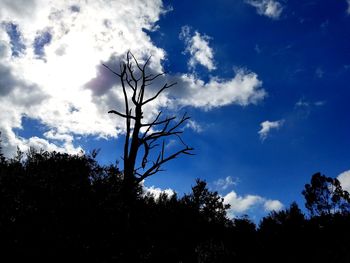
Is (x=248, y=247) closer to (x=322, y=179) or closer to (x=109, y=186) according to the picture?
(x=109, y=186)

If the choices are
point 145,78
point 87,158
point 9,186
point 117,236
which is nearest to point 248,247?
point 87,158

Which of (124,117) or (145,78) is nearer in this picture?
(124,117)

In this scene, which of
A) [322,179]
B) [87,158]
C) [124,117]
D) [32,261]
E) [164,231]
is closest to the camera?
[32,261]

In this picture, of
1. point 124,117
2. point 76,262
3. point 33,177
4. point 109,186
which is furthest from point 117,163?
point 76,262

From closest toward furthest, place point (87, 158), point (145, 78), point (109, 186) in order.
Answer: point (109, 186) < point (145, 78) < point (87, 158)

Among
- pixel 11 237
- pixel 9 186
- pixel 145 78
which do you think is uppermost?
pixel 145 78

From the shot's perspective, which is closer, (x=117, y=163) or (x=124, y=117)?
(x=124, y=117)

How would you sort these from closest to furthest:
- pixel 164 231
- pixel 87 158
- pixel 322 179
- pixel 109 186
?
1. pixel 109 186
2. pixel 87 158
3. pixel 164 231
4. pixel 322 179

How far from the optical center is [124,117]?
14.9 m

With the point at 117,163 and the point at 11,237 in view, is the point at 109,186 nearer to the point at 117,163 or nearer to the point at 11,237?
the point at 11,237

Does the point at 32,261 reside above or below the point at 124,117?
below

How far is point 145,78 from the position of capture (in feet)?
53.2

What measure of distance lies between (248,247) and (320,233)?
8.87 meters

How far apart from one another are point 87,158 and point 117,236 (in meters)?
Answer: 17.0
